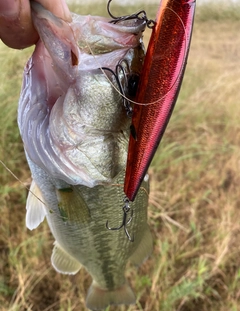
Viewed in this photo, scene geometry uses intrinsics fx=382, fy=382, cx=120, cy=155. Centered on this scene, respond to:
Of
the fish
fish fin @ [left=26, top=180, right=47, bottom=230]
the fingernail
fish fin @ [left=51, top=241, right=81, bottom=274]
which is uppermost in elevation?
the fingernail

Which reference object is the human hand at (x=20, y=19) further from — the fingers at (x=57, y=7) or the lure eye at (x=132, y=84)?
the lure eye at (x=132, y=84)

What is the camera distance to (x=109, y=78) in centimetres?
85

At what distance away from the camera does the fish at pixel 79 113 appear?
803 mm

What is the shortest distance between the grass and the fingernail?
162cm

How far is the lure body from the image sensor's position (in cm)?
61

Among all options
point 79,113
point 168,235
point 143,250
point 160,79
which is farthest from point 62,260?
point 168,235

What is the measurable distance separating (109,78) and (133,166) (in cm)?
22

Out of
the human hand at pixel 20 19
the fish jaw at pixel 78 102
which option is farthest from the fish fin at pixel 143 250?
the human hand at pixel 20 19

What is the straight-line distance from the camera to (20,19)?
0.66 metres

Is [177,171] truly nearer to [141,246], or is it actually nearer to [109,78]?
[141,246]

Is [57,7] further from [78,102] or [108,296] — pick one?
[108,296]

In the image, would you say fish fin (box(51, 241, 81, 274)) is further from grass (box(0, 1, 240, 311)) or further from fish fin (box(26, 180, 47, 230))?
grass (box(0, 1, 240, 311))

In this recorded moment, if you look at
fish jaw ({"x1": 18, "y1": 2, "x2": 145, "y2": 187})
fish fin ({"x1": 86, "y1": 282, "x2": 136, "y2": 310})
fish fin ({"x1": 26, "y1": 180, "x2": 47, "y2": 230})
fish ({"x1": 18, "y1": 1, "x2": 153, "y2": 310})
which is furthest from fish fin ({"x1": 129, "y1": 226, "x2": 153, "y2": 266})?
fish jaw ({"x1": 18, "y1": 2, "x2": 145, "y2": 187})

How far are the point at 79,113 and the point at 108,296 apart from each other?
1065 mm
